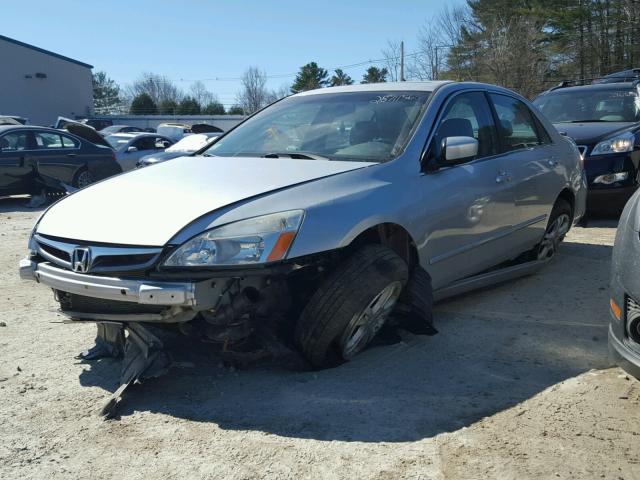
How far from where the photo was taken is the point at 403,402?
3113mm

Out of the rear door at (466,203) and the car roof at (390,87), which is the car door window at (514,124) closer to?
the rear door at (466,203)

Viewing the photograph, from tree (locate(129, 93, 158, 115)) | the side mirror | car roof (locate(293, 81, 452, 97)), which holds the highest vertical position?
tree (locate(129, 93, 158, 115))

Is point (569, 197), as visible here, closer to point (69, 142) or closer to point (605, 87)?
point (605, 87)

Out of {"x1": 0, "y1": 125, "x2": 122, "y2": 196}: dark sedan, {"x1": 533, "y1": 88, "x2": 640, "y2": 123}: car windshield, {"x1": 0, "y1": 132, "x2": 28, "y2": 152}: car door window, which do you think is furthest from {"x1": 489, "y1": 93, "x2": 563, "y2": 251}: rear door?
{"x1": 0, "y1": 132, "x2": 28, "y2": 152}: car door window

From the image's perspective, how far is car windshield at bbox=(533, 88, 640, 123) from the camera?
8.59 metres

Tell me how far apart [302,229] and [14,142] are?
10.2 metres

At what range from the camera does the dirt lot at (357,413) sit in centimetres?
259

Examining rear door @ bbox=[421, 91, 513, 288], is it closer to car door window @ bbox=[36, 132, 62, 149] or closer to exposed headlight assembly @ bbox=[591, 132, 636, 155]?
exposed headlight assembly @ bbox=[591, 132, 636, 155]

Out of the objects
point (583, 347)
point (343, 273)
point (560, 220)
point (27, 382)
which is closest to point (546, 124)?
point (560, 220)

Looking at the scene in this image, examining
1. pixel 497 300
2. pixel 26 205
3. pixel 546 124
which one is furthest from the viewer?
pixel 26 205

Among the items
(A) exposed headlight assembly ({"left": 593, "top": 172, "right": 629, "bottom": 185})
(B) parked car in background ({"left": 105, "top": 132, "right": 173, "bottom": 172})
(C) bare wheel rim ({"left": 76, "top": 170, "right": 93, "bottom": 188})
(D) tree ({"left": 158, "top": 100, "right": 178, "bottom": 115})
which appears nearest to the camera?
(A) exposed headlight assembly ({"left": 593, "top": 172, "right": 629, "bottom": 185})

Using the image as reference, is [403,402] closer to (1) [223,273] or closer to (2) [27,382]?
(1) [223,273]

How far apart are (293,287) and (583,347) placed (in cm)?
191

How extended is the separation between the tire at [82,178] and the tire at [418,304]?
10418 mm
